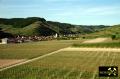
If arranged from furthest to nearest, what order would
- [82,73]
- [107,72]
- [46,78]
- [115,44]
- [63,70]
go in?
[115,44] → [63,70] → [82,73] → [46,78] → [107,72]

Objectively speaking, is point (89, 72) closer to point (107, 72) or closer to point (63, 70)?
point (63, 70)

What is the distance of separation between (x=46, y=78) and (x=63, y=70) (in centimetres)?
485

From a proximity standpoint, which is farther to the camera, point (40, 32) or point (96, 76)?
point (40, 32)

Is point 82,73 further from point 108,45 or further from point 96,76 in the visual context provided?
point 108,45

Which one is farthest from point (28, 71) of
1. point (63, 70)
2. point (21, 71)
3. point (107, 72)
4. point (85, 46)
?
point (85, 46)

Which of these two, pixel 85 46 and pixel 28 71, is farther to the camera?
pixel 85 46

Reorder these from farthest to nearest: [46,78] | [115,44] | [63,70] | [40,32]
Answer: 1. [40,32]
2. [115,44]
3. [63,70]
4. [46,78]

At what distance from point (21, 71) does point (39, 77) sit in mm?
4249

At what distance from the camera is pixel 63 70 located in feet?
98.6

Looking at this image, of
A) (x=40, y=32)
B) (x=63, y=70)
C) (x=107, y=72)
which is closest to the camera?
(x=107, y=72)

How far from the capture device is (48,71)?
2956 cm

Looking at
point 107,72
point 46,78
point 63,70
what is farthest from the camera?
point 63,70

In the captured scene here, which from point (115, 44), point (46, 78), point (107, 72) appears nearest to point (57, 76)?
point (46, 78)

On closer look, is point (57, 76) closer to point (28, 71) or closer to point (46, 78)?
point (46, 78)
